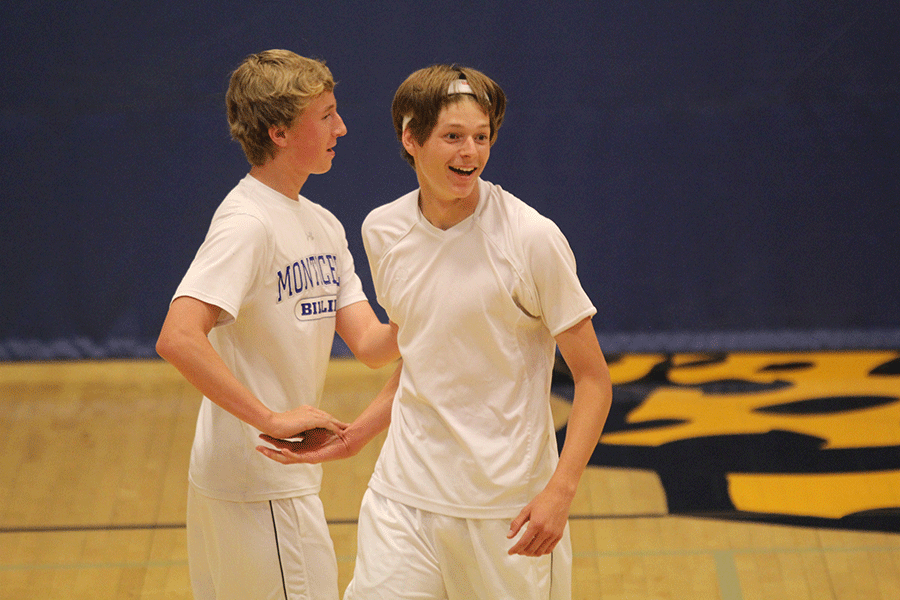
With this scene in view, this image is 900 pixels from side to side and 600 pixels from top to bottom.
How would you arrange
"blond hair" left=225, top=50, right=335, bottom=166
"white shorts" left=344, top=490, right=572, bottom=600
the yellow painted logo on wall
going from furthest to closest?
the yellow painted logo on wall < "blond hair" left=225, top=50, right=335, bottom=166 < "white shorts" left=344, top=490, right=572, bottom=600

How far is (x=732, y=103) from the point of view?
5379mm

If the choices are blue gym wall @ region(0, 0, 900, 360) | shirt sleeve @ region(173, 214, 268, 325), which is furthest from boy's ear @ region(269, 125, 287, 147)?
blue gym wall @ region(0, 0, 900, 360)

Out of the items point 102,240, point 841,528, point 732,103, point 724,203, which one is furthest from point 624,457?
point 102,240

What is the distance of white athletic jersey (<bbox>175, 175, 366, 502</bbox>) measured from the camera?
2.20 metres

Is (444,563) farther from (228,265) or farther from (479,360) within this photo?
(228,265)

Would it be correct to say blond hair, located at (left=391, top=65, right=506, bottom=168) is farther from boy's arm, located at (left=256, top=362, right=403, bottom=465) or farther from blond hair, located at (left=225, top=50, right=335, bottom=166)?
boy's arm, located at (left=256, top=362, right=403, bottom=465)

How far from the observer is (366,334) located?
7.97 ft

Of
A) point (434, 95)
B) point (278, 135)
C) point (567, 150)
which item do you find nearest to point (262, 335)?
point (278, 135)

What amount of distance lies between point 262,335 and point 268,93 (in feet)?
1.92

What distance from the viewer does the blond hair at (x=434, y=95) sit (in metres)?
1.92

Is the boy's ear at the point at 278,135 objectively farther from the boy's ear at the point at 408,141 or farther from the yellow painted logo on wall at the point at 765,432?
the yellow painted logo on wall at the point at 765,432

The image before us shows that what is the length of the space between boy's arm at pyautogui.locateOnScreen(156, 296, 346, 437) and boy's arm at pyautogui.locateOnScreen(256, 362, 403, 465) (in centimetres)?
4

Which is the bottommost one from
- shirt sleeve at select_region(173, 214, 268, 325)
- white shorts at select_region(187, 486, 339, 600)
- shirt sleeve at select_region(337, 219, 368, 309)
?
white shorts at select_region(187, 486, 339, 600)

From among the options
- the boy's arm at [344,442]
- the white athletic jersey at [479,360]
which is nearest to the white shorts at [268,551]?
the boy's arm at [344,442]
